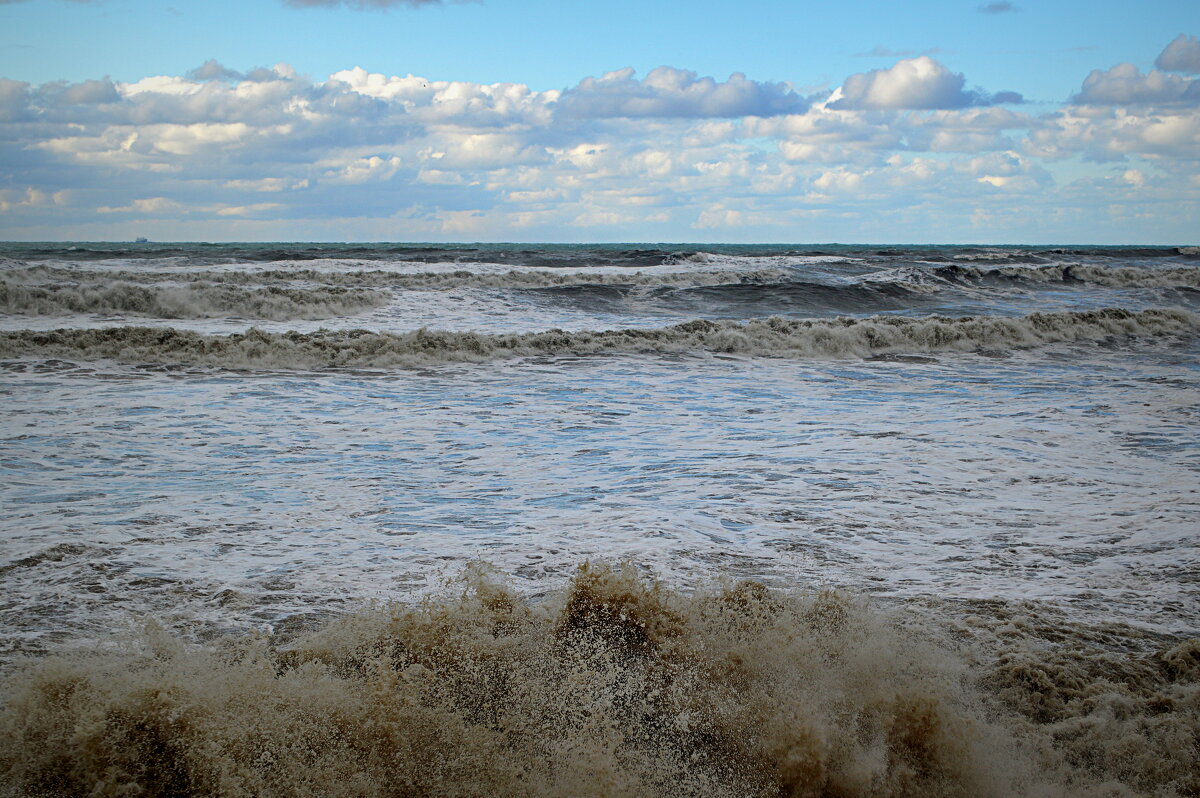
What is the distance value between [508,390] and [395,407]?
155 centimetres

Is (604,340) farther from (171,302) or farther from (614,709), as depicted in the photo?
(614,709)

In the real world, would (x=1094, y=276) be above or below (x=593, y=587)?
above

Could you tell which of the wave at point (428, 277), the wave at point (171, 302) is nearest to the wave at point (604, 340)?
the wave at point (171, 302)

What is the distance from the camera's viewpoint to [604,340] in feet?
45.1

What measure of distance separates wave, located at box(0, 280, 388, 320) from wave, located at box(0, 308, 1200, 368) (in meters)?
3.70

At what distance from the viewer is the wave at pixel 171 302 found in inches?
604

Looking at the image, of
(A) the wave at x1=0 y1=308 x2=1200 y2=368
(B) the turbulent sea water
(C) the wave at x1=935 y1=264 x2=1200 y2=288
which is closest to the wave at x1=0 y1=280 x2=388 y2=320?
(A) the wave at x1=0 y1=308 x2=1200 y2=368

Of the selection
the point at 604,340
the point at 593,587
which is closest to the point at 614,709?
the point at 593,587

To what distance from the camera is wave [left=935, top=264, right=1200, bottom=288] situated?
86.6ft

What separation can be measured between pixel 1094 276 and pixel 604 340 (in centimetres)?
2197

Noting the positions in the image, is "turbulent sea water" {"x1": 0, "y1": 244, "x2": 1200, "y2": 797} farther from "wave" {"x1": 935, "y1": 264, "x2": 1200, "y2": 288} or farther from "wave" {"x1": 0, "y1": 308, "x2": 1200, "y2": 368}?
"wave" {"x1": 935, "y1": 264, "x2": 1200, "y2": 288}

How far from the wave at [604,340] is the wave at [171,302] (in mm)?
3699

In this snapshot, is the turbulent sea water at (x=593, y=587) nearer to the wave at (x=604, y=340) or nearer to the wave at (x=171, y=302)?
the wave at (x=604, y=340)

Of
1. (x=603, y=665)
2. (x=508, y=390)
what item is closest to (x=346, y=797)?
(x=603, y=665)
